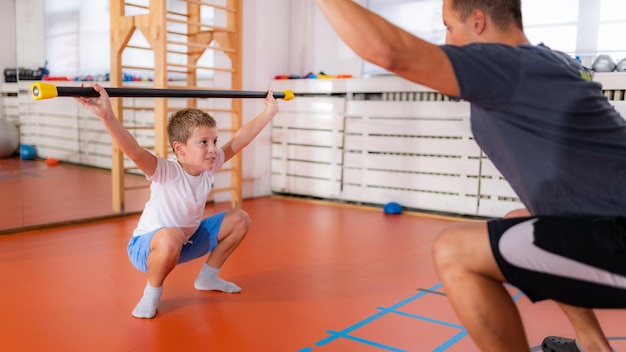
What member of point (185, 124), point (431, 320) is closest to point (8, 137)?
point (185, 124)

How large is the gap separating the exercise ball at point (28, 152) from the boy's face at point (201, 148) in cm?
250

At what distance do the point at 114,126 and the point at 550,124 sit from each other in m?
1.51

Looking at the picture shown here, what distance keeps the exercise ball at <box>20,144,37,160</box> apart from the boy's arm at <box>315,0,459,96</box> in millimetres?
3867

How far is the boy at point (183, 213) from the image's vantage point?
2.37 metres

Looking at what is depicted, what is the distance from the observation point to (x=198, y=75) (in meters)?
5.71

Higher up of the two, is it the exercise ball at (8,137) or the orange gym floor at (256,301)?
the exercise ball at (8,137)

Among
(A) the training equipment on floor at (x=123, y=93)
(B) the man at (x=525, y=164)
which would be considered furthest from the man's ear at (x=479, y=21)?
(A) the training equipment on floor at (x=123, y=93)

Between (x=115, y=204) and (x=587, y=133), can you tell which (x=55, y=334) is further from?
(x=115, y=204)

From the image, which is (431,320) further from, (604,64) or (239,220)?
(604,64)

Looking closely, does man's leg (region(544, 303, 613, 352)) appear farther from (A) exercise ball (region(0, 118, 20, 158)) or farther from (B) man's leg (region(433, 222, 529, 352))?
(A) exercise ball (region(0, 118, 20, 158))

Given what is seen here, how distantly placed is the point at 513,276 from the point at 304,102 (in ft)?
14.4

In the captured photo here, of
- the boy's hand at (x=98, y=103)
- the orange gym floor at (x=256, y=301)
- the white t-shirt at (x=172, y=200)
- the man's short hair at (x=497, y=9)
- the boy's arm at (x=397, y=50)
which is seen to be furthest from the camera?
the white t-shirt at (x=172, y=200)

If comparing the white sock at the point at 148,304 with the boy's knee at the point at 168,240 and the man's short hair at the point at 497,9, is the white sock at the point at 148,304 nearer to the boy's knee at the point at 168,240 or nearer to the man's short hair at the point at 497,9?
the boy's knee at the point at 168,240

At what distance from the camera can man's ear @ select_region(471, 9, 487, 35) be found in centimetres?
142
